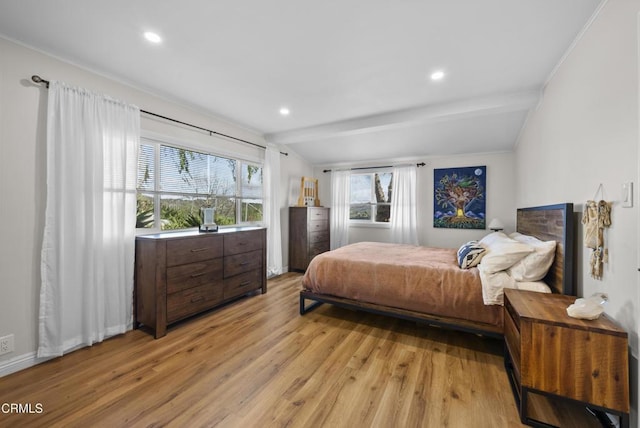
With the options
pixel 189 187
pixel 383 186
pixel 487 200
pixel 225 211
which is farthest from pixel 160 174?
pixel 487 200

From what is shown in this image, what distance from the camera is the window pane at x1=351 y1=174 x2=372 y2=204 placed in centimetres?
549

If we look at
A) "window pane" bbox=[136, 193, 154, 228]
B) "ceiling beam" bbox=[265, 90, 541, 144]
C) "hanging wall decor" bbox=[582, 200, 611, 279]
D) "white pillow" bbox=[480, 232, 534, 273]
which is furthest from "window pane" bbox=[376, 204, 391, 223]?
"window pane" bbox=[136, 193, 154, 228]

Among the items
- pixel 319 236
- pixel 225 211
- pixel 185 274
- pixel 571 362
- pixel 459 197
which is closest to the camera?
pixel 571 362

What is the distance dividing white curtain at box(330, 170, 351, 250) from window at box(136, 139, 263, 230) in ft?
6.07

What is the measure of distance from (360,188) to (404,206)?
1027mm

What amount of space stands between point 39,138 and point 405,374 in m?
3.29

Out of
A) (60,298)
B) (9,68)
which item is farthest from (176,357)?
(9,68)

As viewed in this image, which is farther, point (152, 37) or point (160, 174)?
point (160, 174)

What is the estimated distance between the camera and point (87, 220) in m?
2.20

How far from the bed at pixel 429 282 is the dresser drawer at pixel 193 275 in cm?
102

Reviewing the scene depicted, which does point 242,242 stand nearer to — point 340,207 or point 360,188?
point 340,207

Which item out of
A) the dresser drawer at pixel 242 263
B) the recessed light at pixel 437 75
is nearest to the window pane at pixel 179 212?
the dresser drawer at pixel 242 263

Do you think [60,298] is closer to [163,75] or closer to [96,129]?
[96,129]

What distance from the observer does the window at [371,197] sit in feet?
17.5
